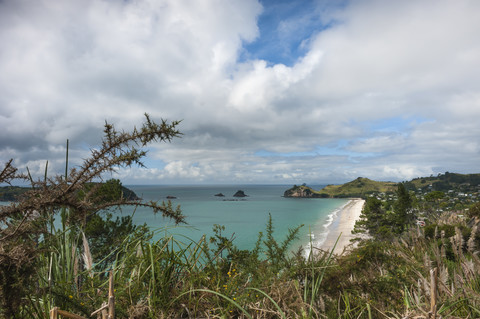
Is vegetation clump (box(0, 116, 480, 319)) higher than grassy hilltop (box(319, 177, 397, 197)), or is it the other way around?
vegetation clump (box(0, 116, 480, 319))

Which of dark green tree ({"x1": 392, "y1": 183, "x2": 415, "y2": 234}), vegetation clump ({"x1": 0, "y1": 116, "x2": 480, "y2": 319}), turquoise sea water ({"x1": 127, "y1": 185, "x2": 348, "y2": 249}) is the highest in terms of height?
vegetation clump ({"x1": 0, "y1": 116, "x2": 480, "y2": 319})

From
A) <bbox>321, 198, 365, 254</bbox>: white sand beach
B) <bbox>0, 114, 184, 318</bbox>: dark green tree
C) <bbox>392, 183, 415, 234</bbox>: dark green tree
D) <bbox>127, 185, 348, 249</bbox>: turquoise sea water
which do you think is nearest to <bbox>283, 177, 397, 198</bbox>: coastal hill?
<bbox>127, 185, 348, 249</bbox>: turquoise sea water

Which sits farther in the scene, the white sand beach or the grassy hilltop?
the grassy hilltop

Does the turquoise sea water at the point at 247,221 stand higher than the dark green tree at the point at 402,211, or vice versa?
the dark green tree at the point at 402,211

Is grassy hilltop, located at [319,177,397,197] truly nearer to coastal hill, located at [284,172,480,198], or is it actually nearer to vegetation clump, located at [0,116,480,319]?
coastal hill, located at [284,172,480,198]

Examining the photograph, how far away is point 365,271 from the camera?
2.41 meters

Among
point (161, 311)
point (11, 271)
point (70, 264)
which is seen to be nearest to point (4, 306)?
point (11, 271)

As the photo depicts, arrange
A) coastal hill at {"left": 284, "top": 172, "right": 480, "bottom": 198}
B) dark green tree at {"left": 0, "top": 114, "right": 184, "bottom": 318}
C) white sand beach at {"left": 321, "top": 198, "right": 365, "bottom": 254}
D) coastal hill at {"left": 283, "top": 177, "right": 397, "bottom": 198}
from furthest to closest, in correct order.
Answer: coastal hill at {"left": 283, "top": 177, "right": 397, "bottom": 198}
coastal hill at {"left": 284, "top": 172, "right": 480, "bottom": 198}
white sand beach at {"left": 321, "top": 198, "right": 365, "bottom": 254}
dark green tree at {"left": 0, "top": 114, "right": 184, "bottom": 318}

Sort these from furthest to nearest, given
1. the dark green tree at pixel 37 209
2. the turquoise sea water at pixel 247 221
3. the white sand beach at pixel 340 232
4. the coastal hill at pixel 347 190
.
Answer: the coastal hill at pixel 347 190, the turquoise sea water at pixel 247 221, the white sand beach at pixel 340 232, the dark green tree at pixel 37 209

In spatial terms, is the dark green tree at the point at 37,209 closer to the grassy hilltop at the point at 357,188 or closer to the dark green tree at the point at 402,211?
the dark green tree at the point at 402,211

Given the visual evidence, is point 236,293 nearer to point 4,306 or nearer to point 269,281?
point 269,281

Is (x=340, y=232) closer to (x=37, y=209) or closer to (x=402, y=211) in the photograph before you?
(x=402, y=211)

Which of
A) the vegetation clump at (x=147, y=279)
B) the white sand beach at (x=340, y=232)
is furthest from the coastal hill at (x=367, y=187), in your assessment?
the vegetation clump at (x=147, y=279)

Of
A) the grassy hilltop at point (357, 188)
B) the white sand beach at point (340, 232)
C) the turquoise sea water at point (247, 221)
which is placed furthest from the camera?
the grassy hilltop at point (357, 188)
